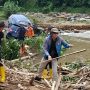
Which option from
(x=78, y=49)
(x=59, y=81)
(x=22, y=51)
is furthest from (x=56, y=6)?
(x=59, y=81)

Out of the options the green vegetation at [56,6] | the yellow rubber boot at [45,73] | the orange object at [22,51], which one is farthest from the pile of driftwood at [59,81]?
the green vegetation at [56,6]

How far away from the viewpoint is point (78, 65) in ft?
50.8

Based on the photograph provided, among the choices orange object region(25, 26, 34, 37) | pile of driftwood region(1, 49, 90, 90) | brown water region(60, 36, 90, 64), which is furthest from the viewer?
orange object region(25, 26, 34, 37)

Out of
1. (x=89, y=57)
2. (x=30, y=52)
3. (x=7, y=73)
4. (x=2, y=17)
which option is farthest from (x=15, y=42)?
(x=2, y=17)

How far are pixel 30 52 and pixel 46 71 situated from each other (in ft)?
28.9

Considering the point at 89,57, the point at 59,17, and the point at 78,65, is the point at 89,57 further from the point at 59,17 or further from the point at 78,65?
the point at 59,17

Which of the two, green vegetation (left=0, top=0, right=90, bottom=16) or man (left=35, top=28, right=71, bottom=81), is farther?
green vegetation (left=0, top=0, right=90, bottom=16)

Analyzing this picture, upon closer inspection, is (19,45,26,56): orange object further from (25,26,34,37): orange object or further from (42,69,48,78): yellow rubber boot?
(42,69,48,78): yellow rubber boot

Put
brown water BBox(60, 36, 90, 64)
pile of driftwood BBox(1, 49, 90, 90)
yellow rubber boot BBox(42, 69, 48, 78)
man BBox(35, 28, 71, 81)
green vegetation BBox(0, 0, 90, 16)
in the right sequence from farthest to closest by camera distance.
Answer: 1. green vegetation BBox(0, 0, 90, 16)
2. brown water BBox(60, 36, 90, 64)
3. yellow rubber boot BBox(42, 69, 48, 78)
4. pile of driftwood BBox(1, 49, 90, 90)
5. man BBox(35, 28, 71, 81)

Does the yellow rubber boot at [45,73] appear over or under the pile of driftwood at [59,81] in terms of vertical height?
over

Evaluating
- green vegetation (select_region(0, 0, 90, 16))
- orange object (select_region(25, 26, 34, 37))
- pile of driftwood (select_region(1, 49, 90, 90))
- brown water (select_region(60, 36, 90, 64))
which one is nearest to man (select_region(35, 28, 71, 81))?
pile of driftwood (select_region(1, 49, 90, 90))

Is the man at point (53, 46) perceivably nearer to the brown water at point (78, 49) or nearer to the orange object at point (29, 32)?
the brown water at point (78, 49)

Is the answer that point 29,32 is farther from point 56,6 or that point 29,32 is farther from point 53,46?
point 56,6

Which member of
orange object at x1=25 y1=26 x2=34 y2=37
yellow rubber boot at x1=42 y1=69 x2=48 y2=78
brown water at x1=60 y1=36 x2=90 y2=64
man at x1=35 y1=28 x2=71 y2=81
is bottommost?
brown water at x1=60 y1=36 x2=90 y2=64
